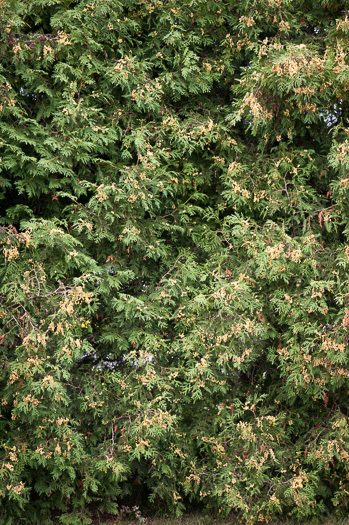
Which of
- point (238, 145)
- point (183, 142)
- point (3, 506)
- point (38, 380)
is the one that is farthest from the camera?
point (238, 145)

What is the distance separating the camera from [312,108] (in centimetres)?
633

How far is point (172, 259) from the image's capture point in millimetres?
6941

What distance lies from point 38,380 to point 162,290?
5.66 feet

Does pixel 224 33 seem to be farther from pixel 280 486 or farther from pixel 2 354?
pixel 280 486

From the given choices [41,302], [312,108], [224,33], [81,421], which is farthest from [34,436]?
[224,33]

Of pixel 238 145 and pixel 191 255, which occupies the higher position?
pixel 238 145

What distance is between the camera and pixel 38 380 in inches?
229

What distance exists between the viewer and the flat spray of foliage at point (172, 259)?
5.95 meters

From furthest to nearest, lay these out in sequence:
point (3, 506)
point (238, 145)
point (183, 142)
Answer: point (238, 145), point (183, 142), point (3, 506)

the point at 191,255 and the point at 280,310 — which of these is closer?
the point at 280,310

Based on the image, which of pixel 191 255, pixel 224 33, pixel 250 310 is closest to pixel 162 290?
pixel 191 255

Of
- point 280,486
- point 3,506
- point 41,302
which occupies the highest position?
point 41,302

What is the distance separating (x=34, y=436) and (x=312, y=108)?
4.77m

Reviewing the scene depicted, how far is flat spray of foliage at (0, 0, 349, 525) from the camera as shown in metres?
5.95
